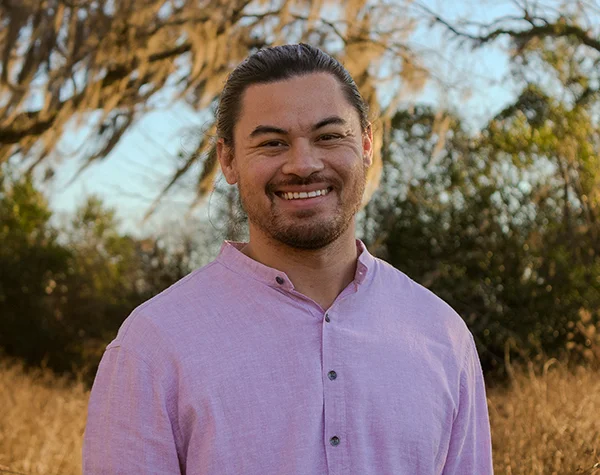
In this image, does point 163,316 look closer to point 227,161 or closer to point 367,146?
point 227,161

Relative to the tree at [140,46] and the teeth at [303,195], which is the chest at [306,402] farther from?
the tree at [140,46]

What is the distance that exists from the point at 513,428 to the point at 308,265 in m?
2.83

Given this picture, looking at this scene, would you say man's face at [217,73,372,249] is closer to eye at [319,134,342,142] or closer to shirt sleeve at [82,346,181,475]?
eye at [319,134,342,142]

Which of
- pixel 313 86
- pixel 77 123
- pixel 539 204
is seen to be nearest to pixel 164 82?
pixel 77 123

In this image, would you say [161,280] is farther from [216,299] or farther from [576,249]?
[216,299]

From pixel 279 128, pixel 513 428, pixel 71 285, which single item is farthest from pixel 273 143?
pixel 71 285

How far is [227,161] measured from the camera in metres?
2.10

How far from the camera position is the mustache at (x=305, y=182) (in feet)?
6.13

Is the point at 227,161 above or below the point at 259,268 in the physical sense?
above

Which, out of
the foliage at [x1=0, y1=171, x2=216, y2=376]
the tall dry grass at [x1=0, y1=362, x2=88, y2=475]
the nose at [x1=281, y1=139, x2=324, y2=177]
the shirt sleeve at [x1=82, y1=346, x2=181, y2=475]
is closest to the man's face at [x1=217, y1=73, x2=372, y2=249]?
the nose at [x1=281, y1=139, x2=324, y2=177]

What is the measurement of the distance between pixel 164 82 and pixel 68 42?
1.11m

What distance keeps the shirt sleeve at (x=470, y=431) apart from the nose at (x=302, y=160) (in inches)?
23.4

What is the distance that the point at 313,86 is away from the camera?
1.95 meters

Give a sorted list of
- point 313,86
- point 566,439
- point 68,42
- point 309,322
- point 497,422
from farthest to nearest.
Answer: point 68,42 → point 497,422 → point 566,439 → point 313,86 → point 309,322
